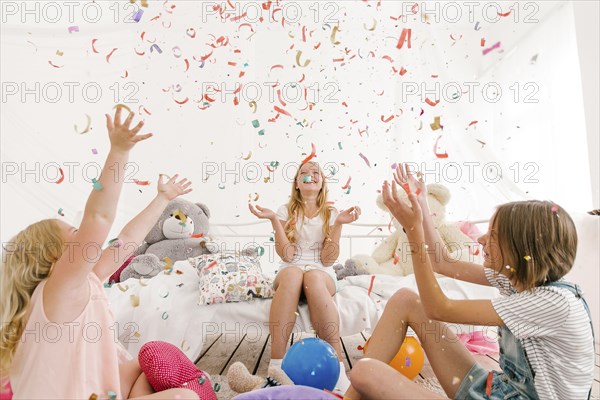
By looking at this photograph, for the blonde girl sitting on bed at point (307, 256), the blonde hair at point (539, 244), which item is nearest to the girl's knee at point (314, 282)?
the blonde girl sitting on bed at point (307, 256)

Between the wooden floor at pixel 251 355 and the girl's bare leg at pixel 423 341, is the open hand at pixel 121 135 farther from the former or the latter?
the wooden floor at pixel 251 355

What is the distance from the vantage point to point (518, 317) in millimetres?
1024

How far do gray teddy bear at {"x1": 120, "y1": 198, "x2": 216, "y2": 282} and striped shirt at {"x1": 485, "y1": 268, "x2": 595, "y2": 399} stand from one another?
1.71 metres

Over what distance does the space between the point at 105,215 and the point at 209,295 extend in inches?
36.7

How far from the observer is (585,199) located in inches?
107

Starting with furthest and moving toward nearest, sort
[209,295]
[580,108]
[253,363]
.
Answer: [580,108]
[253,363]
[209,295]

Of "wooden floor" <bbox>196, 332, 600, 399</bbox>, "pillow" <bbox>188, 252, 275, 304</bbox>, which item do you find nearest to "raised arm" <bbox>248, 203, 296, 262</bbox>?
"pillow" <bbox>188, 252, 275, 304</bbox>

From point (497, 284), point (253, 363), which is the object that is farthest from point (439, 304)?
point (253, 363)

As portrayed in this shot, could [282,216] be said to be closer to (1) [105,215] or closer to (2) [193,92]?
(2) [193,92]

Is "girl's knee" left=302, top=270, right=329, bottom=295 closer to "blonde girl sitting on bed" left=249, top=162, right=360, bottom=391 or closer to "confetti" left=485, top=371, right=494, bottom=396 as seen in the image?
"blonde girl sitting on bed" left=249, top=162, right=360, bottom=391

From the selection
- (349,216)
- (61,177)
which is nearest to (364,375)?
(349,216)

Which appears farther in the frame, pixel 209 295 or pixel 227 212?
pixel 227 212

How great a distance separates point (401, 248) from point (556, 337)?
158cm

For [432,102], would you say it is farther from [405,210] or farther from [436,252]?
[405,210]
